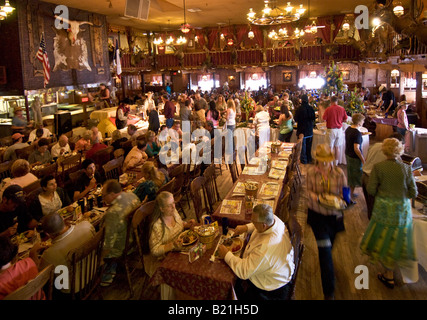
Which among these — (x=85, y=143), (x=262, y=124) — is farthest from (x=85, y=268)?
(x=262, y=124)

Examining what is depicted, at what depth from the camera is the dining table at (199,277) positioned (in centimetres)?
276

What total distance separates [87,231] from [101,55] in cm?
1198

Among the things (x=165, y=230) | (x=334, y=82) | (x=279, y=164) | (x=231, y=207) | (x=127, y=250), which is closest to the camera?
(x=165, y=230)

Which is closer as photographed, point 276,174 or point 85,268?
point 85,268

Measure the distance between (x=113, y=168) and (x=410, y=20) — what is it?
6.93 metres

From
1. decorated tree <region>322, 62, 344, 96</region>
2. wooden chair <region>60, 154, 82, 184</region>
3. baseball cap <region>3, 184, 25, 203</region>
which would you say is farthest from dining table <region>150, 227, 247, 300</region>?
decorated tree <region>322, 62, 344, 96</region>

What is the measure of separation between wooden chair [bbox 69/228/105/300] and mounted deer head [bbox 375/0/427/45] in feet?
22.3

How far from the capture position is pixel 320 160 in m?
3.42

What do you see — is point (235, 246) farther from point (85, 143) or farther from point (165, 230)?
point (85, 143)

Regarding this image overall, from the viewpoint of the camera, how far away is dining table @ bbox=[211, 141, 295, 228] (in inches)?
150

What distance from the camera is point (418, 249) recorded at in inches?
149

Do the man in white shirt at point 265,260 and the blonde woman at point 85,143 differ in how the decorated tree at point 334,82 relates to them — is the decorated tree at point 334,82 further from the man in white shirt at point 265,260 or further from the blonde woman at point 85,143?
the man in white shirt at point 265,260
